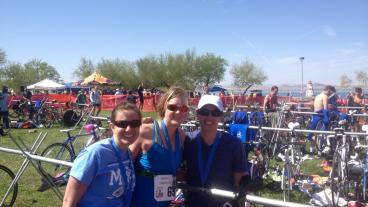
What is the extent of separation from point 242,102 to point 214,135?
65.9ft

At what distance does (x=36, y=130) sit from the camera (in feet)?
51.8

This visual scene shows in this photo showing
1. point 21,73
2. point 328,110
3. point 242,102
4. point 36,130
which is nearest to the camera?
point 328,110

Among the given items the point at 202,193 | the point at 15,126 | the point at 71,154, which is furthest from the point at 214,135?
the point at 15,126

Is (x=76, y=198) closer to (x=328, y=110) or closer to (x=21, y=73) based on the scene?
(x=328, y=110)

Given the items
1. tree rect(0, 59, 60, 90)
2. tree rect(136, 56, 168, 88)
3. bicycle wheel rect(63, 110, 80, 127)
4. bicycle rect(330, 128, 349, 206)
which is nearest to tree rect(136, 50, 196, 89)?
tree rect(136, 56, 168, 88)

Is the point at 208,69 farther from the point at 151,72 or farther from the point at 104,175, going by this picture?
the point at 104,175

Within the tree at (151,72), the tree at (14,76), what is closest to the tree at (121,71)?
the tree at (151,72)

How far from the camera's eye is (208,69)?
226ft

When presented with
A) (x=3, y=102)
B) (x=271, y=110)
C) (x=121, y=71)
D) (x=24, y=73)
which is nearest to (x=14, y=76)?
(x=24, y=73)

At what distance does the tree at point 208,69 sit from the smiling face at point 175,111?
62.9 meters

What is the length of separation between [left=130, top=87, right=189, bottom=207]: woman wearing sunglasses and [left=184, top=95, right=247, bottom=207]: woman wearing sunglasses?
129 millimetres

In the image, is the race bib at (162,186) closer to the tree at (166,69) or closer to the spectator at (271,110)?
the spectator at (271,110)

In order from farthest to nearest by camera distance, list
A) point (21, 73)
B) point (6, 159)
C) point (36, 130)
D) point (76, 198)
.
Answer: point (21, 73) → point (36, 130) → point (6, 159) → point (76, 198)

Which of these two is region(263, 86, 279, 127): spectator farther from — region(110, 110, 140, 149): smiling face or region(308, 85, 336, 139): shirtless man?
region(110, 110, 140, 149): smiling face
